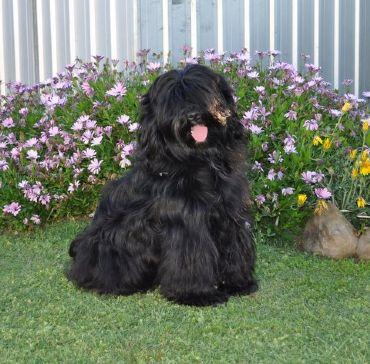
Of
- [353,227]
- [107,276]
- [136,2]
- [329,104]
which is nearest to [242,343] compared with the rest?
[107,276]

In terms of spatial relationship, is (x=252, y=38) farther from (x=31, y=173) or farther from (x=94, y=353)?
(x=94, y=353)

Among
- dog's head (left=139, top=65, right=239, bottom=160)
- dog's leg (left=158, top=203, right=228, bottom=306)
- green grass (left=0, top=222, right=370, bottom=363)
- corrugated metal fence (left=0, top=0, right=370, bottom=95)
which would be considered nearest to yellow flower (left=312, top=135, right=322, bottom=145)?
green grass (left=0, top=222, right=370, bottom=363)

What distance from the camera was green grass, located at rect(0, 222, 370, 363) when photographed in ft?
12.1

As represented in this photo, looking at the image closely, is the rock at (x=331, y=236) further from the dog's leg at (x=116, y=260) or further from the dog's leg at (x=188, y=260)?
the dog's leg at (x=116, y=260)

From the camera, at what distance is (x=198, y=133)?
13.4ft

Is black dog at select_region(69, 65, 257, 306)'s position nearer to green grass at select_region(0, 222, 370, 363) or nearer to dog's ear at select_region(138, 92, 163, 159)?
dog's ear at select_region(138, 92, 163, 159)

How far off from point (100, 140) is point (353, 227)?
82.0 inches

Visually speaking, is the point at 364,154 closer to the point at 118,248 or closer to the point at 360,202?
the point at 360,202

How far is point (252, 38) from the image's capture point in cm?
802

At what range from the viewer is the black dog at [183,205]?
411cm

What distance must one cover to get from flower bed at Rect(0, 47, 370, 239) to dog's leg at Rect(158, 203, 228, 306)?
4.59 ft

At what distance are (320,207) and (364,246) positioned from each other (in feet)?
1.42

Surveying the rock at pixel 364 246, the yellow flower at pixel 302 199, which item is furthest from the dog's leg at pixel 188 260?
the rock at pixel 364 246

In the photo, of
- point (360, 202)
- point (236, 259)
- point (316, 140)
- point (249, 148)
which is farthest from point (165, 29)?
point (236, 259)
